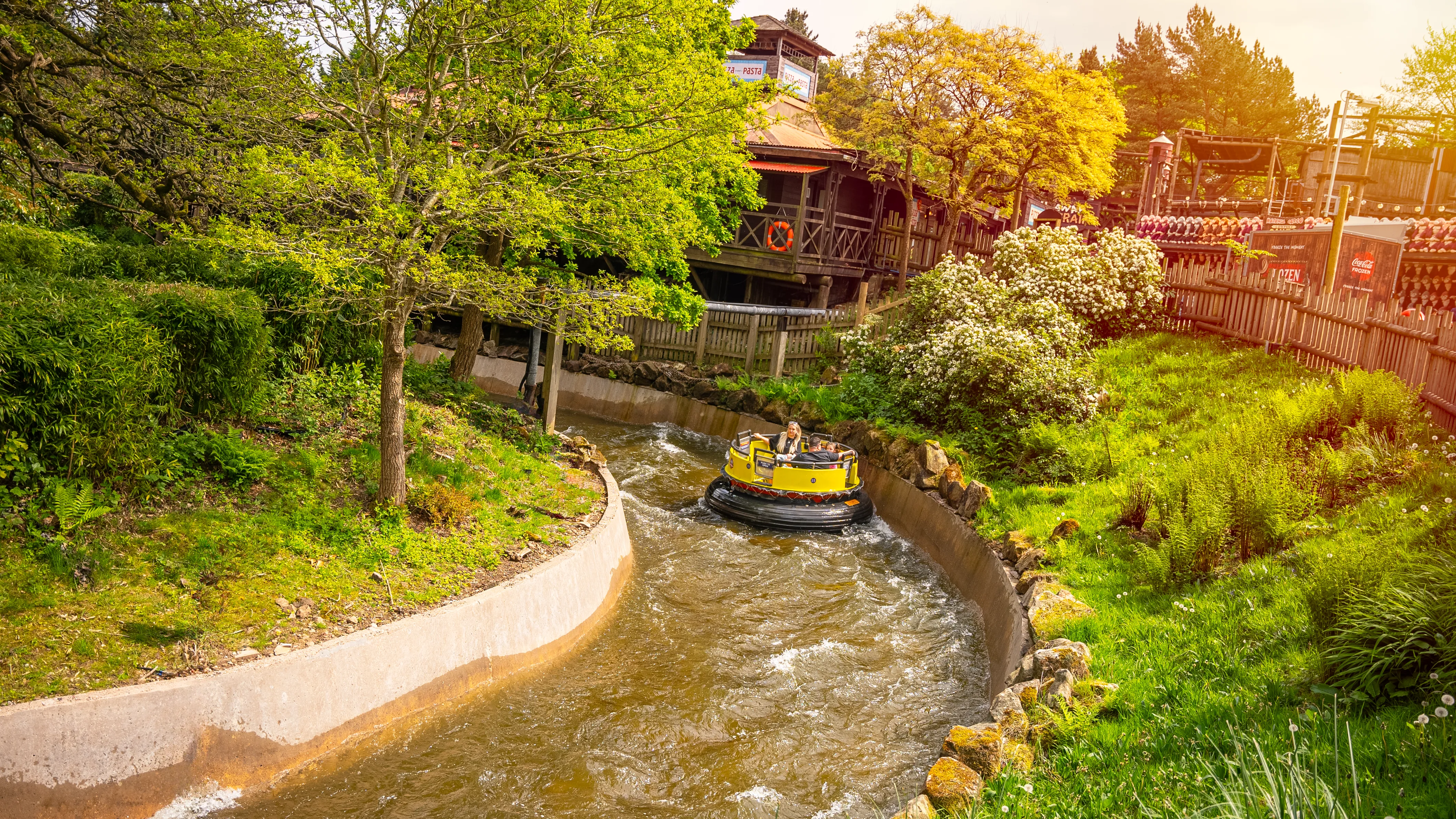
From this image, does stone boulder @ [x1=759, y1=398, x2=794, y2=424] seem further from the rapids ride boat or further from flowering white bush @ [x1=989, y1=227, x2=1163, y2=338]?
flowering white bush @ [x1=989, y1=227, x2=1163, y2=338]

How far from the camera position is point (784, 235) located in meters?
25.2

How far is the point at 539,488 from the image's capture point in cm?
1132

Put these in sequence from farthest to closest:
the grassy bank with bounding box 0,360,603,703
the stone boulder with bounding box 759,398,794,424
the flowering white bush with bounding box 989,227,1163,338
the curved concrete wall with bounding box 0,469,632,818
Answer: the stone boulder with bounding box 759,398,794,424
the flowering white bush with bounding box 989,227,1163,338
the grassy bank with bounding box 0,360,603,703
the curved concrete wall with bounding box 0,469,632,818

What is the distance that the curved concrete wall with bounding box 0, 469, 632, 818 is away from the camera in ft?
17.9

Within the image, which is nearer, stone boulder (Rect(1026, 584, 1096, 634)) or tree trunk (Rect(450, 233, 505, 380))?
stone boulder (Rect(1026, 584, 1096, 634))

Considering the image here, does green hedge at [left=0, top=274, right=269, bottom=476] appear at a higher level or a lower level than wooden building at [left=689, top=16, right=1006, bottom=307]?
lower

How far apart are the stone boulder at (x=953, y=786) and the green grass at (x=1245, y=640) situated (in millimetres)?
210

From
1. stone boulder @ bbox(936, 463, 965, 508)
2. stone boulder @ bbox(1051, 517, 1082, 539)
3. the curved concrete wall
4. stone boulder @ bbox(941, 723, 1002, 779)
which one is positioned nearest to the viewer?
the curved concrete wall

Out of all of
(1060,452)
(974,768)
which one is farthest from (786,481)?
(974,768)

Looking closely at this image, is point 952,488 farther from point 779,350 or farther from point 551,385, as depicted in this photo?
point 779,350

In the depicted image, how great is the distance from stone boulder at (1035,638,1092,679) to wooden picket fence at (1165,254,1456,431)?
6.31 metres

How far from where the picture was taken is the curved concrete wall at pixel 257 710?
5.45 m

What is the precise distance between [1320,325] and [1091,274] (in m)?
5.29

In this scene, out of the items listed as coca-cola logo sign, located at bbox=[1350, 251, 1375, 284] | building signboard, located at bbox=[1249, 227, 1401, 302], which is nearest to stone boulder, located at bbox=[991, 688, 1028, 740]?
building signboard, located at bbox=[1249, 227, 1401, 302]
